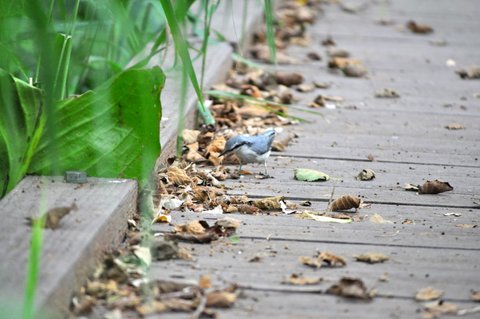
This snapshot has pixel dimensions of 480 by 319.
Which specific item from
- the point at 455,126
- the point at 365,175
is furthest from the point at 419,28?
the point at 365,175

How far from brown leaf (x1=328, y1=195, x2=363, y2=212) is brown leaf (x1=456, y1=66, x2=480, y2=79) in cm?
283

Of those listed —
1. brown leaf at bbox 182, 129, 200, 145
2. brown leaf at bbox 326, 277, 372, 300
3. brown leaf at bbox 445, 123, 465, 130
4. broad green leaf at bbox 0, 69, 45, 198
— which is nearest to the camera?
brown leaf at bbox 326, 277, 372, 300

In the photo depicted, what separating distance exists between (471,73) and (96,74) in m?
2.42

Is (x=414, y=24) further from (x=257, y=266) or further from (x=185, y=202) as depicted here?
(x=257, y=266)

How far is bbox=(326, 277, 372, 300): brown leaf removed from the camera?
2.57 metres

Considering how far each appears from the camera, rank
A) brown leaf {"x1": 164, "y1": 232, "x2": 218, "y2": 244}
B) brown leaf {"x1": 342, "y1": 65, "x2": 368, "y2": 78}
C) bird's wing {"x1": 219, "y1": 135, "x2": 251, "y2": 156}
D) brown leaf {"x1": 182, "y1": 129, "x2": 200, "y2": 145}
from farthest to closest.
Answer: brown leaf {"x1": 342, "y1": 65, "x2": 368, "y2": 78} < brown leaf {"x1": 182, "y1": 129, "x2": 200, "y2": 145} < bird's wing {"x1": 219, "y1": 135, "x2": 251, "y2": 156} < brown leaf {"x1": 164, "y1": 232, "x2": 218, "y2": 244}

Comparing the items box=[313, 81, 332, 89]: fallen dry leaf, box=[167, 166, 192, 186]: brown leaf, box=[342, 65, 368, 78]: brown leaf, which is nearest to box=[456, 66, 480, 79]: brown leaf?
box=[342, 65, 368, 78]: brown leaf

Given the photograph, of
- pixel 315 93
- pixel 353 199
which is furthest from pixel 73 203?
pixel 315 93

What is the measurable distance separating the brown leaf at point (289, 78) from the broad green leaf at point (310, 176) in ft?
5.74

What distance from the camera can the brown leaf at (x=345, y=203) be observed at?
3.38 m

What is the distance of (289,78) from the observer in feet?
18.2

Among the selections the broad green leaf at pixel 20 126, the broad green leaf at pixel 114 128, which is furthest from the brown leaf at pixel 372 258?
the broad green leaf at pixel 20 126

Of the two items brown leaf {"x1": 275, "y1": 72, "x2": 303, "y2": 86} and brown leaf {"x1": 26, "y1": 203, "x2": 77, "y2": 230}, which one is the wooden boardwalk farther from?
brown leaf {"x1": 26, "y1": 203, "x2": 77, "y2": 230}

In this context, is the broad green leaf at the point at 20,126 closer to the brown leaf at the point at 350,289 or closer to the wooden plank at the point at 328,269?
the wooden plank at the point at 328,269
